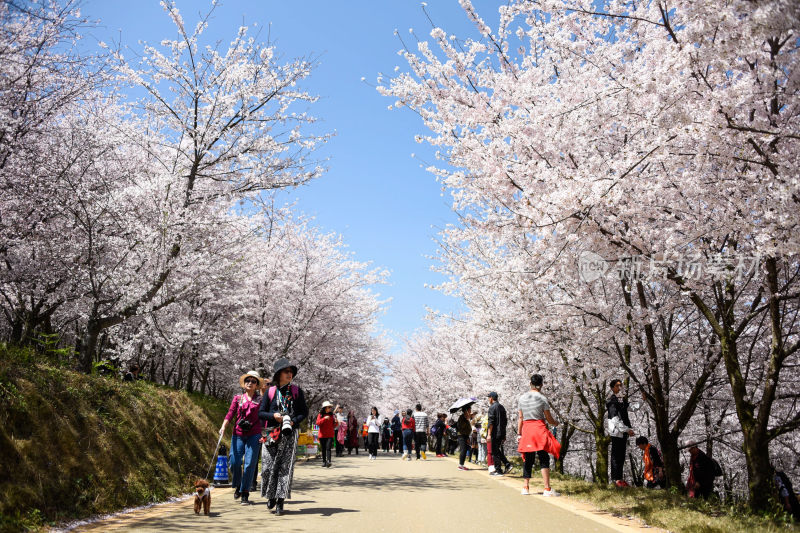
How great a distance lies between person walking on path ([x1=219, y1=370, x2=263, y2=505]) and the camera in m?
7.36

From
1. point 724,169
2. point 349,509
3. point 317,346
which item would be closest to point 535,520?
point 349,509

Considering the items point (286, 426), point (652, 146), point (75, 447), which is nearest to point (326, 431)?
point (286, 426)

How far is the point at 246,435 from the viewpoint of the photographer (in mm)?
7621

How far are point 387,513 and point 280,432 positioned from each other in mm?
1679

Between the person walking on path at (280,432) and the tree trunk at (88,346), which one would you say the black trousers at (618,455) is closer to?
the person walking on path at (280,432)

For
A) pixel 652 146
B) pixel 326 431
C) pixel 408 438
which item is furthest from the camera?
pixel 408 438

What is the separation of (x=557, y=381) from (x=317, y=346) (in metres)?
12.3

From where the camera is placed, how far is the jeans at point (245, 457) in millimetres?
7332

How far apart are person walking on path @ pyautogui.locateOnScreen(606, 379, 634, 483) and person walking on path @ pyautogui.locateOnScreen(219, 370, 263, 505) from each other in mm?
5905

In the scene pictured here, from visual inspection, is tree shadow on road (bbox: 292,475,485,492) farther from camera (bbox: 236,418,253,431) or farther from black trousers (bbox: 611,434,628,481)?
black trousers (bbox: 611,434,628,481)

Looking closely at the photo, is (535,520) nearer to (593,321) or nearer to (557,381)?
(593,321)

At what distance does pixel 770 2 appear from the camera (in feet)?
11.2

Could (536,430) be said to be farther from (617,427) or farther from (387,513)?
(387,513)

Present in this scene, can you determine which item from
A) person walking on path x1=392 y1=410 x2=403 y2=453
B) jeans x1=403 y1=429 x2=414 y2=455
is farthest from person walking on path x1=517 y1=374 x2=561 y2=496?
person walking on path x1=392 y1=410 x2=403 y2=453
